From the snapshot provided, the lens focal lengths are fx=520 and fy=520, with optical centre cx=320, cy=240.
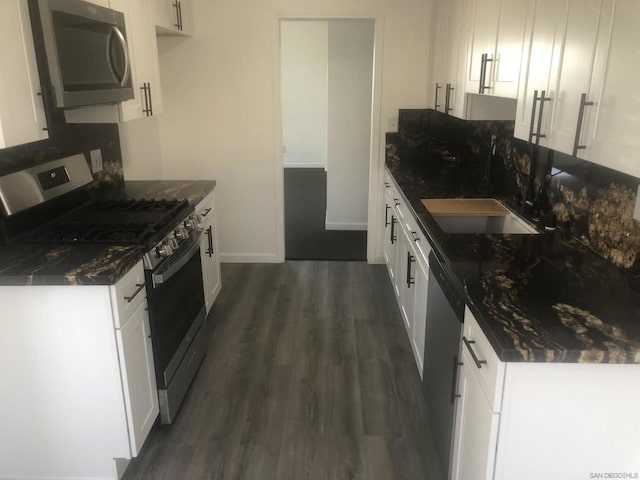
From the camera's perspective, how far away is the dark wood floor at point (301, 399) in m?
2.29

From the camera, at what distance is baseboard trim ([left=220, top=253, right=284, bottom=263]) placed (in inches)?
187

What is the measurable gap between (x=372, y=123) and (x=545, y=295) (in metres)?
2.97

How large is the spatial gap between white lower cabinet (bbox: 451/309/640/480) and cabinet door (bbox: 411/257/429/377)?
1.04m

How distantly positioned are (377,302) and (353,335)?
563 millimetres

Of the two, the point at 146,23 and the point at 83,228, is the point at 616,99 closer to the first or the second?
the point at 83,228

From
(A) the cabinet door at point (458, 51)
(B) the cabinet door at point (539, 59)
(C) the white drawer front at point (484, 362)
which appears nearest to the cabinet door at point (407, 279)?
(A) the cabinet door at point (458, 51)

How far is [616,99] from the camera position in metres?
1.45

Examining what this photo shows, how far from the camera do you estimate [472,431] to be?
1.72 m

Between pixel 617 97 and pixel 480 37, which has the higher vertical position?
pixel 480 37

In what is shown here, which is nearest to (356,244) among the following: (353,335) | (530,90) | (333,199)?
(333,199)

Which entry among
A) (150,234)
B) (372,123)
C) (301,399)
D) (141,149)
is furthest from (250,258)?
(150,234)

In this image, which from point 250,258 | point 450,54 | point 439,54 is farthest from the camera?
point 250,258

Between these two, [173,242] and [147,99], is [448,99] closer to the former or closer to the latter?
[147,99]

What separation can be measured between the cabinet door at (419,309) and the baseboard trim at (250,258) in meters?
2.02
